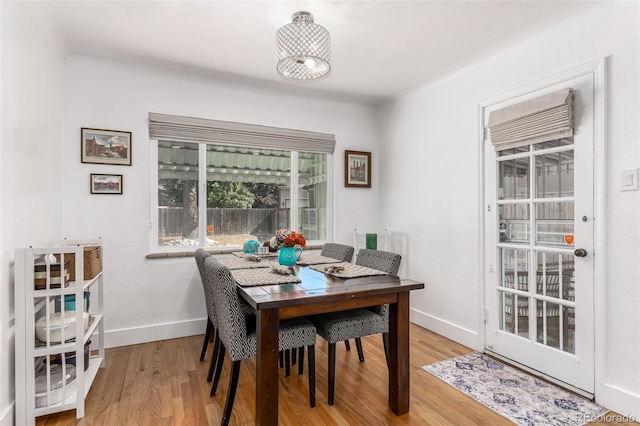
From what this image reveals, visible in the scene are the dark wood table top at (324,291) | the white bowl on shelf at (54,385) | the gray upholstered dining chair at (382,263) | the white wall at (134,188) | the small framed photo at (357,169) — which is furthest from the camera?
the small framed photo at (357,169)

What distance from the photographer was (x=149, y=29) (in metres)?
2.44

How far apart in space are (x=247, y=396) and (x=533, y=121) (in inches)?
108

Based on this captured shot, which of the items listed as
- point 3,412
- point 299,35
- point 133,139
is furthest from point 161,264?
point 299,35

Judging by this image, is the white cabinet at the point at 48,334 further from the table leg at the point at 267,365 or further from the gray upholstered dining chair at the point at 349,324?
the gray upholstered dining chair at the point at 349,324

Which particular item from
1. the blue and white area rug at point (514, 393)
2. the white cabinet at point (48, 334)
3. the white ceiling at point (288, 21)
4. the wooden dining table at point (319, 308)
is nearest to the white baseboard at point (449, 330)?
the blue and white area rug at point (514, 393)

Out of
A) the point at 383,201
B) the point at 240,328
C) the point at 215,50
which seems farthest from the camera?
the point at 383,201

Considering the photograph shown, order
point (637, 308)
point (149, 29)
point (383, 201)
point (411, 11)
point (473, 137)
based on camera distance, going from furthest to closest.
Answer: point (383, 201)
point (473, 137)
point (149, 29)
point (411, 11)
point (637, 308)

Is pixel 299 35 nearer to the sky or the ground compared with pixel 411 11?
nearer to the ground

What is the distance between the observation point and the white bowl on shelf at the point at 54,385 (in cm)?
193

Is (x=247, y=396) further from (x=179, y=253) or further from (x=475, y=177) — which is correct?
(x=475, y=177)

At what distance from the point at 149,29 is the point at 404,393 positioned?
2.99 meters

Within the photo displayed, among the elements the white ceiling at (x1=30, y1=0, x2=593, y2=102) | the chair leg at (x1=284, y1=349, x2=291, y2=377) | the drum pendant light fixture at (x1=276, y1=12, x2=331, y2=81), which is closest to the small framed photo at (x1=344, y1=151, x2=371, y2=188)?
the white ceiling at (x1=30, y1=0, x2=593, y2=102)

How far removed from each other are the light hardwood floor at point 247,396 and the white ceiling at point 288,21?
2.49 meters

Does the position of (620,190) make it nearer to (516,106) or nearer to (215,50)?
(516,106)
